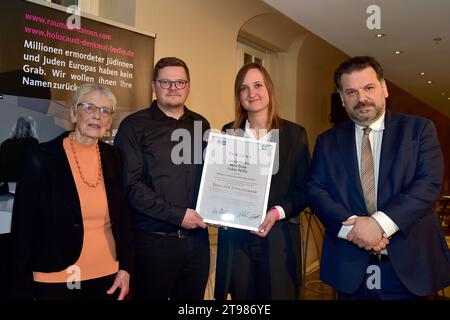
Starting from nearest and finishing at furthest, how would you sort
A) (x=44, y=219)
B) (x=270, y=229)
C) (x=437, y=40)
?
1. (x=44, y=219)
2. (x=270, y=229)
3. (x=437, y=40)

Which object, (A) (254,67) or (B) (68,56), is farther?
(B) (68,56)

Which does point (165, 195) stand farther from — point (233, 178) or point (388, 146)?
point (388, 146)

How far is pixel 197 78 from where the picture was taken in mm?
3873

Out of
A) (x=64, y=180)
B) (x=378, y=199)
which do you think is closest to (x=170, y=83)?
(x=64, y=180)

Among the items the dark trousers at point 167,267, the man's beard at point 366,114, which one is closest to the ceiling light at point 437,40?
the man's beard at point 366,114

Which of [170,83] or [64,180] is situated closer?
[64,180]

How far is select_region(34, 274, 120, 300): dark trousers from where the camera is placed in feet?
5.57

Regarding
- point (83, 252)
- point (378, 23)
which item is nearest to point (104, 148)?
point (83, 252)

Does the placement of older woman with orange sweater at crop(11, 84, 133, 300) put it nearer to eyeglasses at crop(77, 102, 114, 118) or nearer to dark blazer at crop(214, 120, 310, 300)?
eyeglasses at crop(77, 102, 114, 118)

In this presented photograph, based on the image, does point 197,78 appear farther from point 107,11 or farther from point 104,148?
point 104,148

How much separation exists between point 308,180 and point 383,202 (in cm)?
39

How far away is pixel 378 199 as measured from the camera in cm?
185

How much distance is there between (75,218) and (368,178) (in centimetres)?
133
